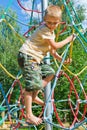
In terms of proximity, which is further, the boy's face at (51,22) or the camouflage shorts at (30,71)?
the camouflage shorts at (30,71)

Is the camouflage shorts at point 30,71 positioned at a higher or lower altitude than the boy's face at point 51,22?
lower

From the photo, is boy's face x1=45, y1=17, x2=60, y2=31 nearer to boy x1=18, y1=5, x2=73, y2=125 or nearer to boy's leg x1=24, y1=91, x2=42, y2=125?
boy x1=18, y1=5, x2=73, y2=125

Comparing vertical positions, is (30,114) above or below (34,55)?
below

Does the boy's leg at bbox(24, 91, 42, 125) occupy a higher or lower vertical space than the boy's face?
lower

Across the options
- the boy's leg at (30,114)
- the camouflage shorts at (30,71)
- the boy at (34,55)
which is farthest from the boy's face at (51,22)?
the boy's leg at (30,114)

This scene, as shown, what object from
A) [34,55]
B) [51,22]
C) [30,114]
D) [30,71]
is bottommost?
[30,114]

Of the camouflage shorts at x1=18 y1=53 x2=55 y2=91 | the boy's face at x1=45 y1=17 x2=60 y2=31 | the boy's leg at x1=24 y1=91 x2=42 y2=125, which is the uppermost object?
the boy's face at x1=45 y1=17 x2=60 y2=31

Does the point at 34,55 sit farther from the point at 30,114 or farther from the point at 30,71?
the point at 30,114

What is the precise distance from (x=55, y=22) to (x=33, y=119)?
0.72 m

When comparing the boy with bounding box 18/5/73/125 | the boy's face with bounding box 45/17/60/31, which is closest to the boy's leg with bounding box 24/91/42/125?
the boy with bounding box 18/5/73/125

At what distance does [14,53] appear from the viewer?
51.4 ft

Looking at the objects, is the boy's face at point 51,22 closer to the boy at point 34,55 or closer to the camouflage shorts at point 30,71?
the boy at point 34,55

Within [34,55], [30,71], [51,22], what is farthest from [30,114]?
[51,22]

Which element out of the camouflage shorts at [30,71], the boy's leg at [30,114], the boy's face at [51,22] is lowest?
the boy's leg at [30,114]
